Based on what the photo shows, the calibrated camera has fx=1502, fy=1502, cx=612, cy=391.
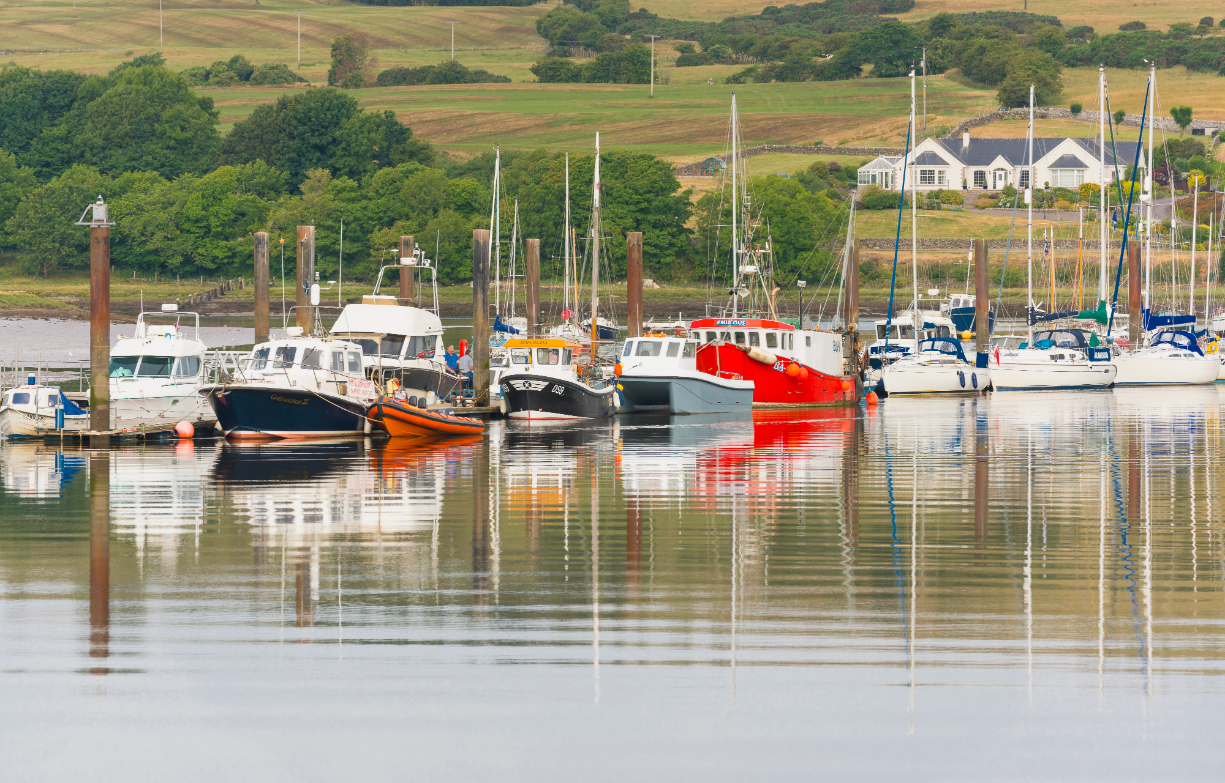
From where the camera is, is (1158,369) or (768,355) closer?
(768,355)

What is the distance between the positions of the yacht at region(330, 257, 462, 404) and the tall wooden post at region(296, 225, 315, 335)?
0.82 m

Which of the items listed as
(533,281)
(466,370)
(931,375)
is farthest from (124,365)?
(931,375)

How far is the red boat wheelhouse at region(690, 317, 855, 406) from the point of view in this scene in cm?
4247

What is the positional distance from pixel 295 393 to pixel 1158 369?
1476 inches

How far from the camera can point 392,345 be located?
3803cm

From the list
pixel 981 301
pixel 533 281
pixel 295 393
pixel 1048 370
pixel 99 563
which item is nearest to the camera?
pixel 99 563

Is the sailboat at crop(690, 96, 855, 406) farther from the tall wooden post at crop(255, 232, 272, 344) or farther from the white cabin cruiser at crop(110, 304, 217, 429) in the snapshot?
the white cabin cruiser at crop(110, 304, 217, 429)

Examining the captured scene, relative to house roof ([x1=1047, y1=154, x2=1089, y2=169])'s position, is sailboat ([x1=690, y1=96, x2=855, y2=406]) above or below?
below

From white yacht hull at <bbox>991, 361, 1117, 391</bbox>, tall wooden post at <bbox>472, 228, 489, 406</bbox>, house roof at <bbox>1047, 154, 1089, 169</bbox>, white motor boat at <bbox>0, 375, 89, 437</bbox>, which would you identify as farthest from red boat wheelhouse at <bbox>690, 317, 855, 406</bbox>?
house roof at <bbox>1047, 154, 1089, 169</bbox>

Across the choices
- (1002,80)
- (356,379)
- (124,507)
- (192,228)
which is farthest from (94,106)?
(124,507)

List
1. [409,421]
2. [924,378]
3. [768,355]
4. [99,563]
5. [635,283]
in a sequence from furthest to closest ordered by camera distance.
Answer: [924,378], [635,283], [768,355], [409,421], [99,563]

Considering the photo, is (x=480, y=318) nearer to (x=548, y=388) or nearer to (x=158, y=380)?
(x=548, y=388)

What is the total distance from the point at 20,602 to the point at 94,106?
149036 millimetres

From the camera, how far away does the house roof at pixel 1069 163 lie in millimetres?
136625
